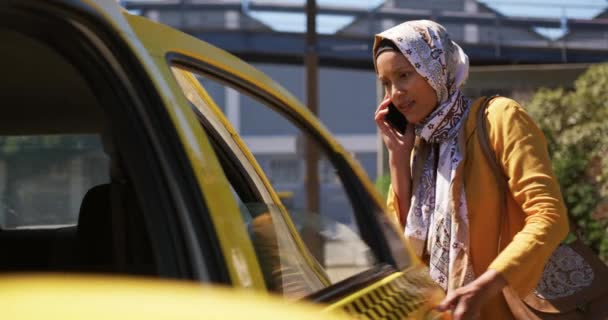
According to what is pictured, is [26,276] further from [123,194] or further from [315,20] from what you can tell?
[315,20]

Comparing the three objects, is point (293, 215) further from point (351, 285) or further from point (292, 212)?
point (351, 285)

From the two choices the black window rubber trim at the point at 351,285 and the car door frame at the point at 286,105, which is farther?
the black window rubber trim at the point at 351,285

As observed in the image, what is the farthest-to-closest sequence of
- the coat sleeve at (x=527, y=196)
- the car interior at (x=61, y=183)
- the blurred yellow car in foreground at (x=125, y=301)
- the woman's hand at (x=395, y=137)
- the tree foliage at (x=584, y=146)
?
the tree foliage at (x=584, y=146) < the woman's hand at (x=395, y=137) < the coat sleeve at (x=527, y=196) < the car interior at (x=61, y=183) < the blurred yellow car in foreground at (x=125, y=301)

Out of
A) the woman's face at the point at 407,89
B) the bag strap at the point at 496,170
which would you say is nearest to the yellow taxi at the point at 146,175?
the bag strap at the point at 496,170

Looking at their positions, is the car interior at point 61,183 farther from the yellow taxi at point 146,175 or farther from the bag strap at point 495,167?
the bag strap at point 495,167

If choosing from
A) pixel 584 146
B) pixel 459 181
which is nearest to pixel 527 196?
pixel 459 181

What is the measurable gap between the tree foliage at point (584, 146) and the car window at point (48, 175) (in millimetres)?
10126

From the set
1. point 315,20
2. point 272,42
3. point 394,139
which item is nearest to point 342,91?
point 272,42

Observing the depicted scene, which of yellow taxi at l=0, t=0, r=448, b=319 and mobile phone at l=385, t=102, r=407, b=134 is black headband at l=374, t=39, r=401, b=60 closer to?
mobile phone at l=385, t=102, r=407, b=134

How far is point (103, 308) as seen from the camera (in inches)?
54.7

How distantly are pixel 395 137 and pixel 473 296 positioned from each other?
888 mm

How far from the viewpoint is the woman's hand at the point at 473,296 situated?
2788mm

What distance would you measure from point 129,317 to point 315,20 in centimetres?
1415

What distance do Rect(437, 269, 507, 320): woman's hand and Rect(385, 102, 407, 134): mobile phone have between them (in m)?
0.84
